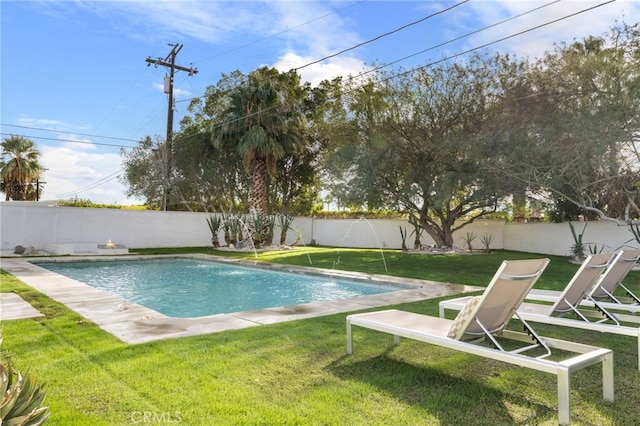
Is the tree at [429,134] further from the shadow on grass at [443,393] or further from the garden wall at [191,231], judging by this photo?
the shadow on grass at [443,393]

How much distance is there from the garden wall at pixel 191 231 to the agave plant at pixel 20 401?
17.7 m

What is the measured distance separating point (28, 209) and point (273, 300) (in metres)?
14.2

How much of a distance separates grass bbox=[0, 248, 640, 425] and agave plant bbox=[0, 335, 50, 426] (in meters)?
1.09

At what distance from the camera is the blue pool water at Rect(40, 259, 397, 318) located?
809 centimetres

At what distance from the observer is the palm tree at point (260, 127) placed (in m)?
19.4

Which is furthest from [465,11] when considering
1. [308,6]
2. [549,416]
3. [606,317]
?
[549,416]

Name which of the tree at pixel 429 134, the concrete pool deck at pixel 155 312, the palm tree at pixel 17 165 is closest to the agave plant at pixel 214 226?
the tree at pixel 429 134

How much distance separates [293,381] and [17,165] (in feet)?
99.4

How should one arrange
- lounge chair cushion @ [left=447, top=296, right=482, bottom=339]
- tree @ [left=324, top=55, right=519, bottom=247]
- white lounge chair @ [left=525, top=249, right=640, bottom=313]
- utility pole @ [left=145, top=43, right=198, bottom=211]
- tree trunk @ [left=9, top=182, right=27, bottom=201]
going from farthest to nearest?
tree trunk @ [left=9, top=182, right=27, bottom=201], utility pole @ [left=145, top=43, right=198, bottom=211], tree @ [left=324, top=55, right=519, bottom=247], white lounge chair @ [left=525, top=249, right=640, bottom=313], lounge chair cushion @ [left=447, top=296, right=482, bottom=339]

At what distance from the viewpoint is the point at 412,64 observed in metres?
15.5

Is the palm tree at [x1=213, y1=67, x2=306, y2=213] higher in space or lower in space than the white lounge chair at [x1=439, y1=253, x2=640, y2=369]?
higher

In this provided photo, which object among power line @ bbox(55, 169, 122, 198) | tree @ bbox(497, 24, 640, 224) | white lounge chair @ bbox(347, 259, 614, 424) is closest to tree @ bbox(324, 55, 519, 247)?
tree @ bbox(497, 24, 640, 224)

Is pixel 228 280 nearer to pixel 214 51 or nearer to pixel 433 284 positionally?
pixel 433 284

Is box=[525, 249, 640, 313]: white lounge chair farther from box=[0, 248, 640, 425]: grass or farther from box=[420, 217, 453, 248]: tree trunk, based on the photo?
box=[420, 217, 453, 248]: tree trunk
